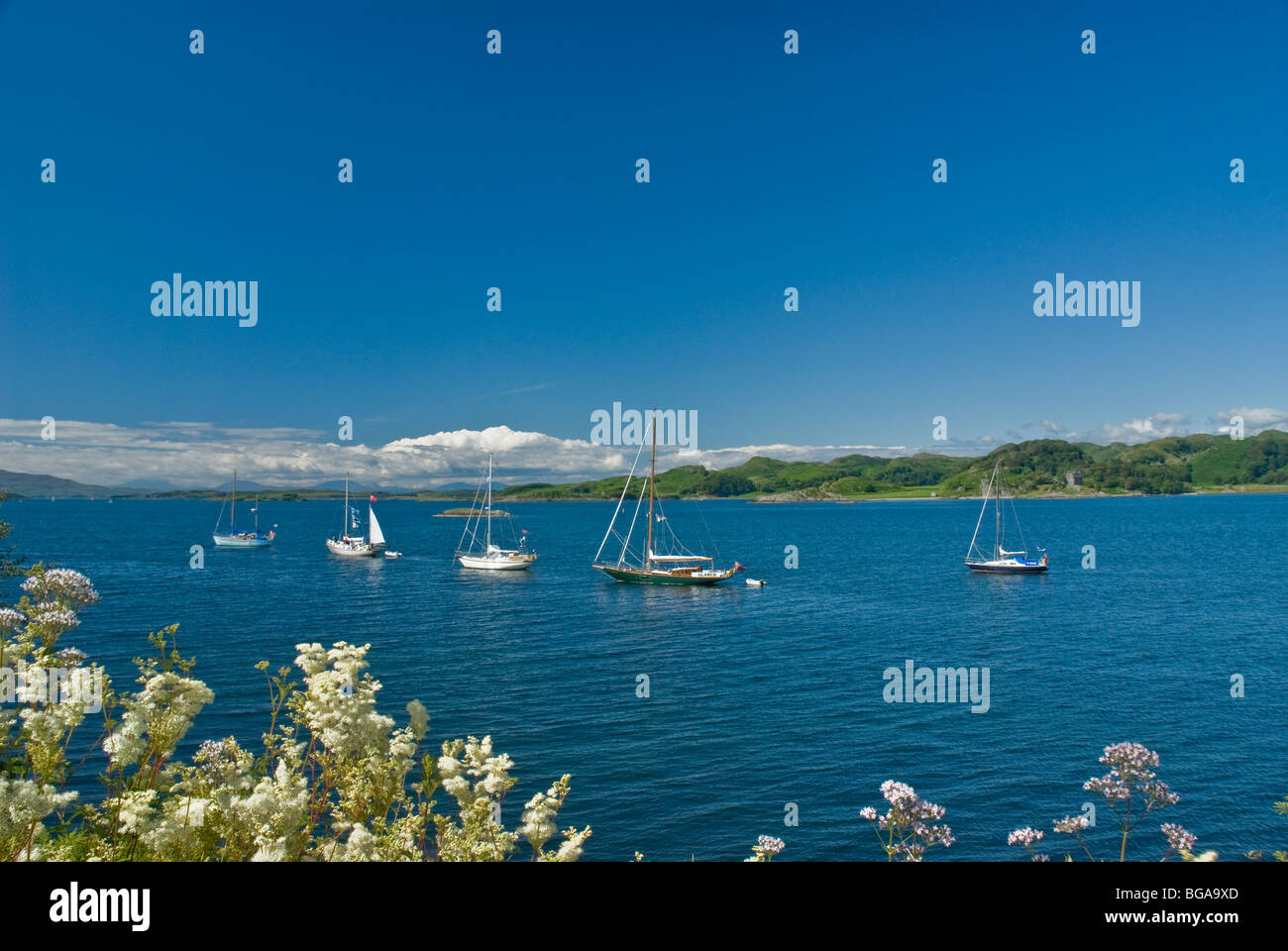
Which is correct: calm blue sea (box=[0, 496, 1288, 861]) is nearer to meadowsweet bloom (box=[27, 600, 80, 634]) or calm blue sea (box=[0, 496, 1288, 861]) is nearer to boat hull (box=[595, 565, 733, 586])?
boat hull (box=[595, 565, 733, 586])

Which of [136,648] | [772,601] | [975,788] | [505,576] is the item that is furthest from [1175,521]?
[136,648]

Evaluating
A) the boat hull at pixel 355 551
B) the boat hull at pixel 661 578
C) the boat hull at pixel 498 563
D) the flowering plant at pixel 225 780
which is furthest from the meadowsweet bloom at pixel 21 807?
the boat hull at pixel 355 551

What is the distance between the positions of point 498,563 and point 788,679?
50.2m

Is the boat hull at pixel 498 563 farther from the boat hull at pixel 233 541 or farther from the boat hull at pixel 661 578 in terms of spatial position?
the boat hull at pixel 233 541

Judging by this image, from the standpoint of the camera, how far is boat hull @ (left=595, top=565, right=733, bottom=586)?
69188 mm

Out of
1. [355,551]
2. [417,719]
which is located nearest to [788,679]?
[417,719]

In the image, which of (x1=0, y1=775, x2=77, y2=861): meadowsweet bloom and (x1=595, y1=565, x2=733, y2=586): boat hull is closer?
(x1=0, y1=775, x2=77, y2=861): meadowsweet bloom

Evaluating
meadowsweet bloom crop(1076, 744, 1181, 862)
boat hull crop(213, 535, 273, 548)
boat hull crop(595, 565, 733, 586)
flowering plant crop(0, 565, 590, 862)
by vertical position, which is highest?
flowering plant crop(0, 565, 590, 862)

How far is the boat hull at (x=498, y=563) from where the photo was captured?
266 ft

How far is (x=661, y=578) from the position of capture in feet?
230

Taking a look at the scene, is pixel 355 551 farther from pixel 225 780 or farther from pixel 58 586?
pixel 225 780

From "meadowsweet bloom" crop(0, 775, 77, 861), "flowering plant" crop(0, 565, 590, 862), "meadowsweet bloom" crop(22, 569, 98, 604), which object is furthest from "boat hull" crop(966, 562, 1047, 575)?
"meadowsweet bloom" crop(0, 775, 77, 861)

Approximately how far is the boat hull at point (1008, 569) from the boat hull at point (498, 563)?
167 ft

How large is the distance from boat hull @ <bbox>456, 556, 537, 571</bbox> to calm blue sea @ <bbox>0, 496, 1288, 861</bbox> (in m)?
2.01
